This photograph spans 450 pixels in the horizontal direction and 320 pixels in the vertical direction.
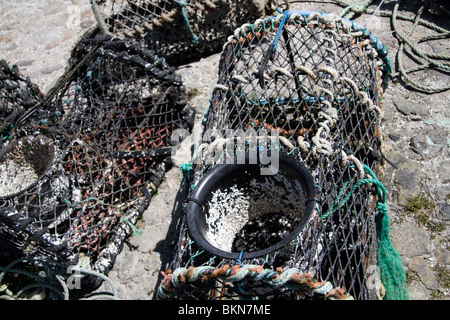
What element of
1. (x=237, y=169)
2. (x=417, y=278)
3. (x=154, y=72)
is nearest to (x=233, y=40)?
(x=154, y=72)

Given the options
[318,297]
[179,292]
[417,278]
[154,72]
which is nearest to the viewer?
[318,297]

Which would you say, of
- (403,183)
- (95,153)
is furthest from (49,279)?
(403,183)

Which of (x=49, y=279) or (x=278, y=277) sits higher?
(x=278, y=277)

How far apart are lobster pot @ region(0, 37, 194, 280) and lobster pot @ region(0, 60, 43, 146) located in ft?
0.35

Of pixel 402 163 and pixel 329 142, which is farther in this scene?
pixel 402 163

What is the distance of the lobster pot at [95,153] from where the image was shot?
2578 millimetres

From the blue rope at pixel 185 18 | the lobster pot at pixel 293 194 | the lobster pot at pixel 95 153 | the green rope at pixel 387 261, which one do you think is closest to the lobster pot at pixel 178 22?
the blue rope at pixel 185 18

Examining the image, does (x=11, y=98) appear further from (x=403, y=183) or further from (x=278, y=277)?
(x=403, y=183)

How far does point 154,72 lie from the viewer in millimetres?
2961

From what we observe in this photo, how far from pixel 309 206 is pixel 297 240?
146 millimetres

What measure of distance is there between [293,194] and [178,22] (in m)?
1.95

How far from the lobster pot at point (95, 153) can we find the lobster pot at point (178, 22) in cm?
37

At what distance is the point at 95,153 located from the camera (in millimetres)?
2861

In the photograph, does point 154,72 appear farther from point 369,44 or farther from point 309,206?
point 309,206
